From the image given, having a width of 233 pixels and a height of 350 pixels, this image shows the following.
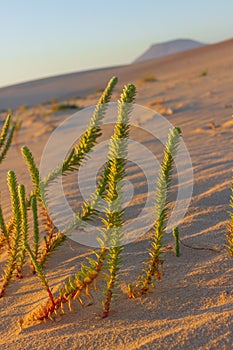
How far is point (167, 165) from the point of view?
1521 mm

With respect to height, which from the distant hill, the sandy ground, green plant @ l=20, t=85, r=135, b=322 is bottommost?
the sandy ground

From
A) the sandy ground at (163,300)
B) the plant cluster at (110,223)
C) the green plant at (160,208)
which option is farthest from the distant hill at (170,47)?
the green plant at (160,208)

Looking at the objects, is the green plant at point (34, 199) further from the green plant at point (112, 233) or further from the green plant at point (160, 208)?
the green plant at point (160, 208)

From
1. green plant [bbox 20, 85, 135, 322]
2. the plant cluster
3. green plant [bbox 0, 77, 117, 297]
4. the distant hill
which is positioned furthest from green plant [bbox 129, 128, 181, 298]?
the distant hill

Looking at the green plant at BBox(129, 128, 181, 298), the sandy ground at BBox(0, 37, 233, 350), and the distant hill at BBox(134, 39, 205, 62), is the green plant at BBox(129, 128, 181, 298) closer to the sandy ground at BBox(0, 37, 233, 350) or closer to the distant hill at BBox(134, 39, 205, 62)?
the sandy ground at BBox(0, 37, 233, 350)

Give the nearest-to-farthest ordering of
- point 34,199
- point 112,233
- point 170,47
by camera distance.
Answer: point 112,233
point 34,199
point 170,47

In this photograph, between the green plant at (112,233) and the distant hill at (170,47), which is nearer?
the green plant at (112,233)

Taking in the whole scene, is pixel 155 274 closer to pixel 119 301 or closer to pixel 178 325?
pixel 119 301

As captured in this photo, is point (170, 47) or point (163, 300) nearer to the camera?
point (163, 300)

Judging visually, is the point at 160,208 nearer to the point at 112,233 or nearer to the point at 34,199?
the point at 112,233

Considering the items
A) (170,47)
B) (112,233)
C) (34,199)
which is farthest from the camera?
(170,47)

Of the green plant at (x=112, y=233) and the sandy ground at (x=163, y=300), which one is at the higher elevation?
the green plant at (x=112, y=233)

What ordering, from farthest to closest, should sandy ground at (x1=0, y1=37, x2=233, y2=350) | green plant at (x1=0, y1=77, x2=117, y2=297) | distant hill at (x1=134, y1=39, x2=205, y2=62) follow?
distant hill at (x1=134, y1=39, x2=205, y2=62)
green plant at (x1=0, y1=77, x2=117, y2=297)
sandy ground at (x1=0, y1=37, x2=233, y2=350)

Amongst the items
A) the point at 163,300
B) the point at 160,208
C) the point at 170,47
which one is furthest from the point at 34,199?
the point at 170,47
